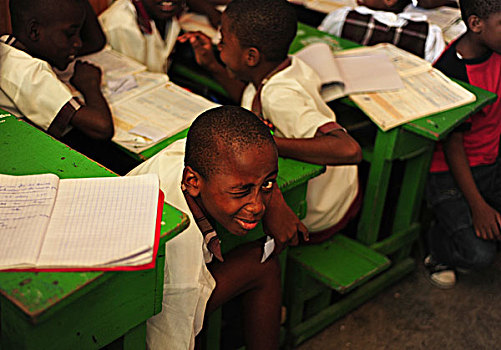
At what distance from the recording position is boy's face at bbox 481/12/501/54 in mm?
2352

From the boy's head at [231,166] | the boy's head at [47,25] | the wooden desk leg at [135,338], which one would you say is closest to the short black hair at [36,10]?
the boy's head at [47,25]

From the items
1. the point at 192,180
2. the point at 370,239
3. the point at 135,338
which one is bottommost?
the point at 370,239

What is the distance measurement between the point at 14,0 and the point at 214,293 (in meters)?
1.22

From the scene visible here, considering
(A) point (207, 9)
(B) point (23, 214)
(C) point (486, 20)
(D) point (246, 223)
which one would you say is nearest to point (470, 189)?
(C) point (486, 20)

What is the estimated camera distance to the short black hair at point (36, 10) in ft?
6.67

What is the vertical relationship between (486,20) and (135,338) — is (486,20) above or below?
above

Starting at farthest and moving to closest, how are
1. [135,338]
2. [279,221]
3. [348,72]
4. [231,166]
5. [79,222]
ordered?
[348,72] → [279,221] → [231,166] → [135,338] → [79,222]

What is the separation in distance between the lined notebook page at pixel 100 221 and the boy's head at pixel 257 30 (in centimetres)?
89

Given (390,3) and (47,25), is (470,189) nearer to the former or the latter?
(390,3)

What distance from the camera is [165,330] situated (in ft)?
4.78

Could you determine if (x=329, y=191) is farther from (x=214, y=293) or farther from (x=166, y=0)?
(x=166, y=0)

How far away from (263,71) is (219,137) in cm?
76

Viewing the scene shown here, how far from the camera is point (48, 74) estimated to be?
195cm

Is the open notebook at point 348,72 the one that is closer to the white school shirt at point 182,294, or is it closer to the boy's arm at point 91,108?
the boy's arm at point 91,108
